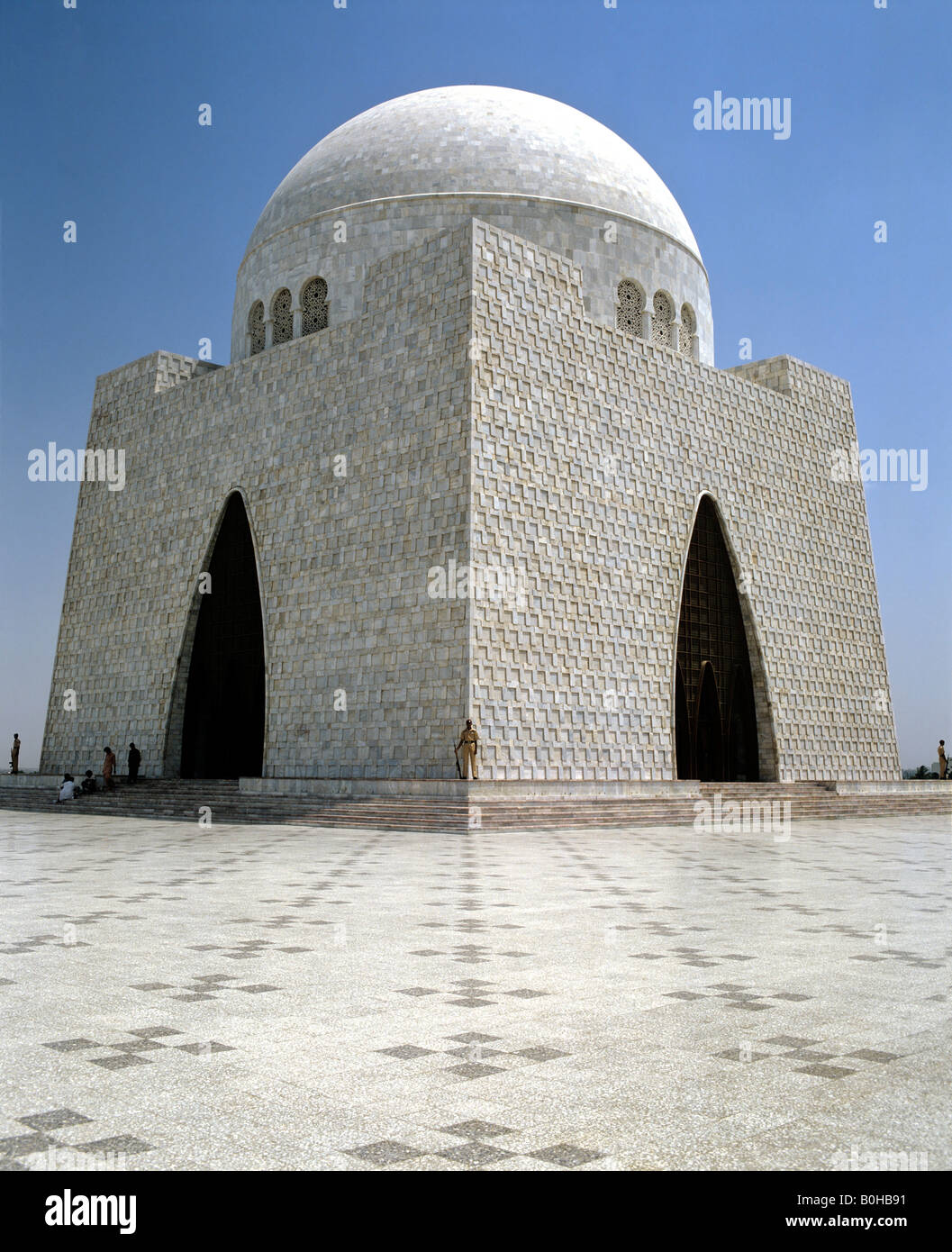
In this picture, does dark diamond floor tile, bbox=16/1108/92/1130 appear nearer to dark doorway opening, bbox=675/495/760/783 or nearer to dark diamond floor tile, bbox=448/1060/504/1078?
dark diamond floor tile, bbox=448/1060/504/1078

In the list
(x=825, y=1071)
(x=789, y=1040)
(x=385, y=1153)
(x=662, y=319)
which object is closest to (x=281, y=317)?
(x=662, y=319)

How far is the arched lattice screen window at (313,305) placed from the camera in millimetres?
22375

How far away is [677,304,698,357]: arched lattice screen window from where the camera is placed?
2350 centimetres

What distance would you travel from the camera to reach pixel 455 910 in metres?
6.16

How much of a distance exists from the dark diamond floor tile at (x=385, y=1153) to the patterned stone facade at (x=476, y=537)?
14000 millimetres

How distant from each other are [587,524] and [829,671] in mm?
8024

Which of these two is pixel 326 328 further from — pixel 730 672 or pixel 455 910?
pixel 455 910

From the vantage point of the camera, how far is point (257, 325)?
2383 cm

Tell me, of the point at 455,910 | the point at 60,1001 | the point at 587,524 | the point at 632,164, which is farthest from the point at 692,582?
the point at 60,1001

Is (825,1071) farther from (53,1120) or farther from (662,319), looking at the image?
(662,319)

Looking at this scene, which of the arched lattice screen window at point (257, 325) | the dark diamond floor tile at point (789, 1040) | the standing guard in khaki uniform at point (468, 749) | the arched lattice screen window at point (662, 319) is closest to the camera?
the dark diamond floor tile at point (789, 1040)

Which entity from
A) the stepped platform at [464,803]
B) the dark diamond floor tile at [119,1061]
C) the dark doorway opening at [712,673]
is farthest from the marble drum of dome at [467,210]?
the dark diamond floor tile at [119,1061]

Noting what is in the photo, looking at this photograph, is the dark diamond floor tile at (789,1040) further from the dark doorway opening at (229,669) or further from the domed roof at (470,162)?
the domed roof at (470,162)

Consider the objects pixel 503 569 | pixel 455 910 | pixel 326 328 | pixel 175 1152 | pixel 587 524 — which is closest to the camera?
pixel 175 1152
